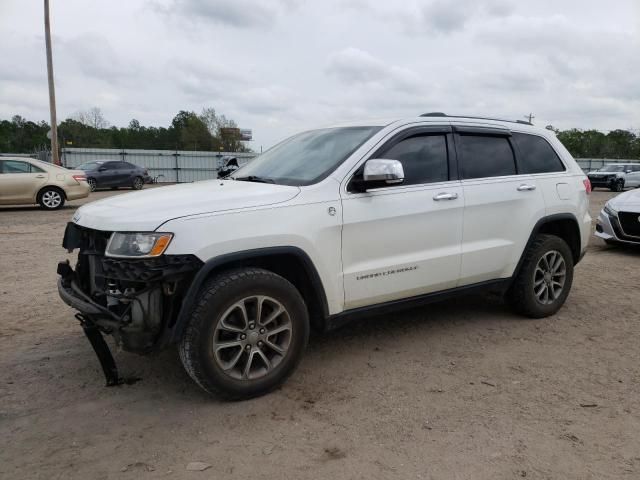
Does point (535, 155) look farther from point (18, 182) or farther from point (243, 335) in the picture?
point (18, 182)

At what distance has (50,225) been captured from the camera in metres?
11.3

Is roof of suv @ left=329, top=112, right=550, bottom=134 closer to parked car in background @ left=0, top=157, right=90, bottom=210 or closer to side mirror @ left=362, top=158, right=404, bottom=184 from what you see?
side mirror @ left=362, top=158, right=404, bottom=184

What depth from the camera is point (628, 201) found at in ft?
28.3

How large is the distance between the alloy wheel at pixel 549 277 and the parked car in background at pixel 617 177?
2447 centimetres

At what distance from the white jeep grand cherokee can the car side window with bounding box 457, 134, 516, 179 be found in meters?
0.01

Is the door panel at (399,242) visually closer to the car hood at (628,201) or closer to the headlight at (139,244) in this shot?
the headlight at (139,244)

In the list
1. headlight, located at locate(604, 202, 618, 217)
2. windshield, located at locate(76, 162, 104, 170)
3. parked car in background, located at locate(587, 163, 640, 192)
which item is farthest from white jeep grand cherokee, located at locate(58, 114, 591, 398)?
parked car in background, located at locate(587, 163, 640, 192)

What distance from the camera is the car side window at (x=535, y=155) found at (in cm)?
488

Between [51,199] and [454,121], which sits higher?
[454,121]

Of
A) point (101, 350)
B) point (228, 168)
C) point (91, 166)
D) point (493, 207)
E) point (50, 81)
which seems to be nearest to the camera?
point (101, 350)

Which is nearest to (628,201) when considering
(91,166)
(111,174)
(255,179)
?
(255,179)

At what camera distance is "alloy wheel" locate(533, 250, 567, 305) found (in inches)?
194

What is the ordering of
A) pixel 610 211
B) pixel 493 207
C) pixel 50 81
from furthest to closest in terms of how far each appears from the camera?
pixel 50 81, pixel 610 211, pixel 493 207

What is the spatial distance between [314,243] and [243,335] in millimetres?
735
